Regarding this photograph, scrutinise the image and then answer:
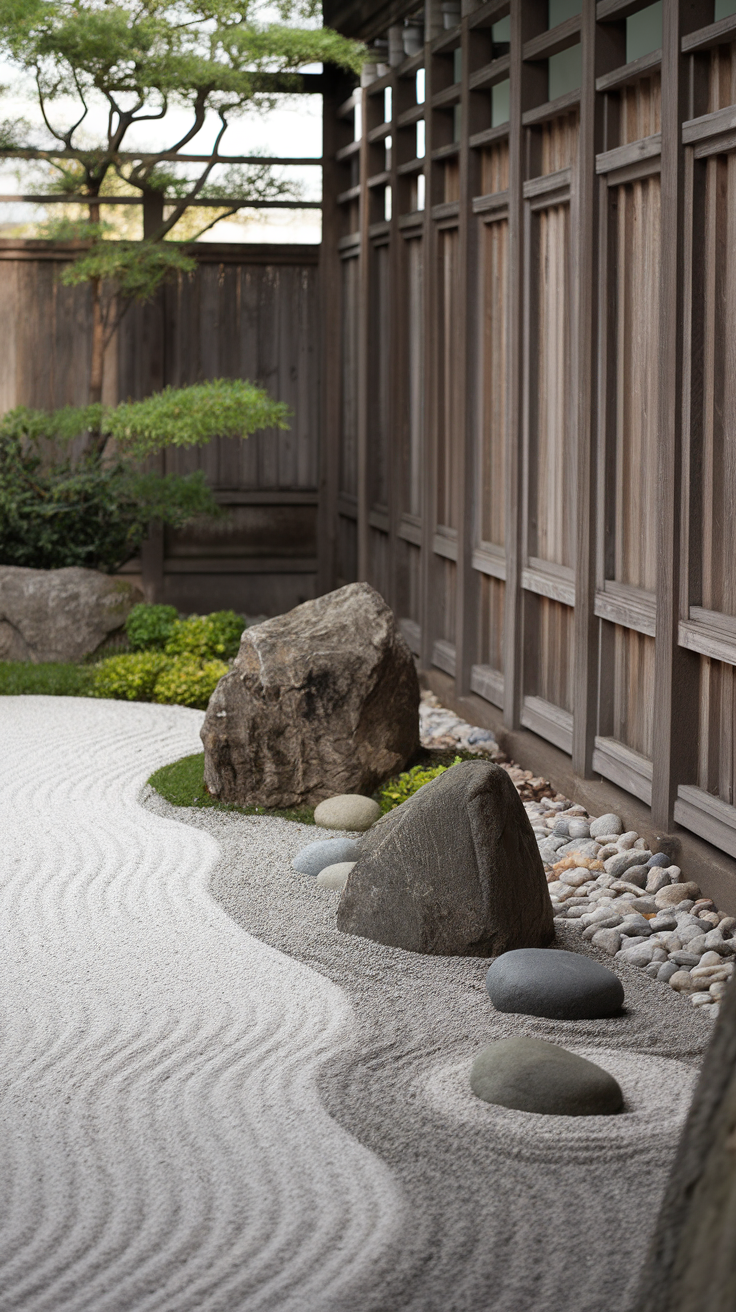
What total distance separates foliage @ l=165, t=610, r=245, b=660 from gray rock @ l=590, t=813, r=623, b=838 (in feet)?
12.0

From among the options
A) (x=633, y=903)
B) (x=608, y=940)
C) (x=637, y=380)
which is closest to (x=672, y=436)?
(x=637, y=380)

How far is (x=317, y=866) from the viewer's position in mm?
4723

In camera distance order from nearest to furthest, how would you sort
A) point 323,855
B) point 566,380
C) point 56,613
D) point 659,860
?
point 659,860 → point 323,855 → point 566,380 → point 56,613

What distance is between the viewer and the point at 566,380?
564 cm

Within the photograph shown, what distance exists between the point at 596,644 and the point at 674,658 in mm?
875

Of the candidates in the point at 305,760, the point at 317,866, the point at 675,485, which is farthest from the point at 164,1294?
the point at 305,760

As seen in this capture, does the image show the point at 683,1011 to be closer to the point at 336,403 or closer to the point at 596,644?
the point at 596,644

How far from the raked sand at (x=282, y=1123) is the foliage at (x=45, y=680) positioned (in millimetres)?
3378

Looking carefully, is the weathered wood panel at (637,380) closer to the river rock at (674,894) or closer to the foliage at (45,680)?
the river rock at (674,894)

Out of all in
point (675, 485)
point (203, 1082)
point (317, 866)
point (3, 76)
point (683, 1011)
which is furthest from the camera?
point (3, 76)

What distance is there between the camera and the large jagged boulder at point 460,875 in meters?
3.85

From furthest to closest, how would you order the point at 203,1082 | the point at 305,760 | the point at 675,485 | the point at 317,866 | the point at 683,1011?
the point at 305,760
the point at 317,866
the point at 675,485
the point at 683,1011
the point at 203,1082

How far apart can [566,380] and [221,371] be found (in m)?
5.29

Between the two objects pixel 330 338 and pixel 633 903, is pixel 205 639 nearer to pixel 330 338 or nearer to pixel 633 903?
pixel 330 338
